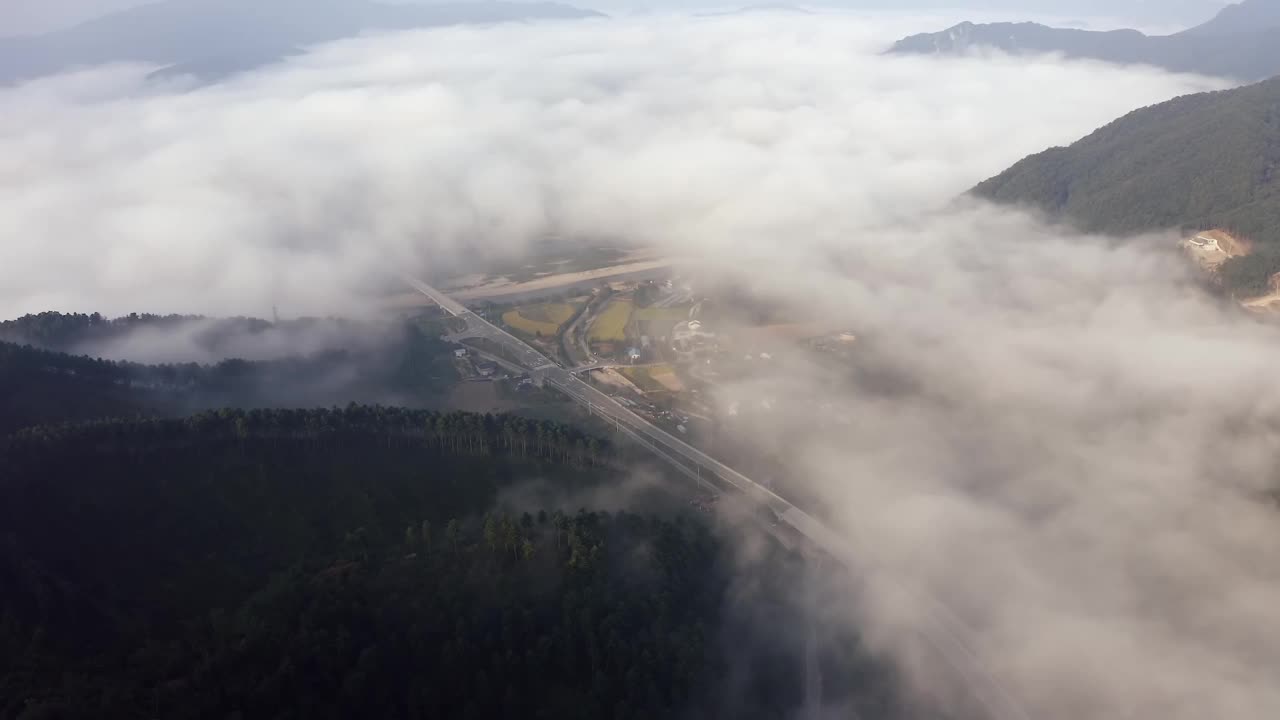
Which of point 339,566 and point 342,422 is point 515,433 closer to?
point 342,422

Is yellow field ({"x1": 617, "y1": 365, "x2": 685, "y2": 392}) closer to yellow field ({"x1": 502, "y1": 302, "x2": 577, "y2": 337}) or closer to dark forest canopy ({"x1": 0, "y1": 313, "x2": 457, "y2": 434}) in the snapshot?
yellow field ({"x1": 502, "y1": 302, "x2": 577, "y2": 337})

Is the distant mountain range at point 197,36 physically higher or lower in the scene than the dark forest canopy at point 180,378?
higher

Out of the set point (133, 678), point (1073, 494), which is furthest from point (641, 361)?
point (133, 678)

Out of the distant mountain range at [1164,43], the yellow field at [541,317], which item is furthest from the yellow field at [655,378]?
the distant mountain range at [1164,43]

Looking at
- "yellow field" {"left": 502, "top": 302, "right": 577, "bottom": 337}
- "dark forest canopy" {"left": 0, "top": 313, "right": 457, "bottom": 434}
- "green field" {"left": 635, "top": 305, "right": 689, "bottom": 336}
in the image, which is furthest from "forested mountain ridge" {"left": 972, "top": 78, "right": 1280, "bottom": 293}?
"dark forest canopy" {"left": 0, "top": 313, "right": 457, "bottom": 434}

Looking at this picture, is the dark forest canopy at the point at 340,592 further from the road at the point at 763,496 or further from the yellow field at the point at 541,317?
the yellow field at the point at 541,317

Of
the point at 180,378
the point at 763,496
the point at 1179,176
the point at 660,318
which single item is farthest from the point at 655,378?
the point at 1179,176
